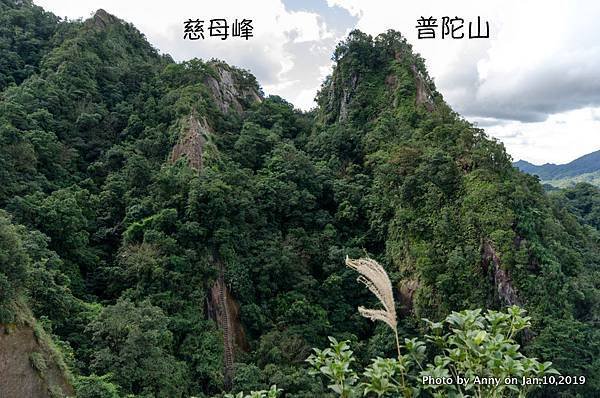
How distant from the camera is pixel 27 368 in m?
11.3

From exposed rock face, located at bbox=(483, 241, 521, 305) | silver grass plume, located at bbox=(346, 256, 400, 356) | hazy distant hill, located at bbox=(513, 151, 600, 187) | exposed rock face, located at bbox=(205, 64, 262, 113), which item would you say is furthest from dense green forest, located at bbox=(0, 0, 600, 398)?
hazy distant hill, located at bbox=(513, 151, 600, 187)

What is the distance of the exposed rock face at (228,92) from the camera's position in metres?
32.2

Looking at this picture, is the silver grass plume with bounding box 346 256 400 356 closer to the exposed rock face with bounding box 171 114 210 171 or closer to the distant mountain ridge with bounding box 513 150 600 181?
the exposed rock face with bounding box 171 114 210 171

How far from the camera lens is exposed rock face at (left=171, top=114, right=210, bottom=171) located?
76.6 ft

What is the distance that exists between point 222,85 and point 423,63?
14.6m

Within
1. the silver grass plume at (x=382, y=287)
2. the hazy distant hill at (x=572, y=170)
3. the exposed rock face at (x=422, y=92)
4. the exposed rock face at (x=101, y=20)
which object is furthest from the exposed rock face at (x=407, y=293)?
the hazy distant hill at (x=572, y=170)

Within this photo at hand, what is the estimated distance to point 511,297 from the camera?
17.1 metres

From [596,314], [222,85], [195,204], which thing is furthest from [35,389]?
[222,85]

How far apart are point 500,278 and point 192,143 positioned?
1616 centimetres

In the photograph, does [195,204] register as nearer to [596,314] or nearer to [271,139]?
[271,139]

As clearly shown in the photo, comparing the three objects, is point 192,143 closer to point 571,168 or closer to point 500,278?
point 500,278

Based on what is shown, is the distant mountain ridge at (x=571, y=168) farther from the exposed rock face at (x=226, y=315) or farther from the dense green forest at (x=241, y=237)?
the exposed rock face at (x=226, y=315)

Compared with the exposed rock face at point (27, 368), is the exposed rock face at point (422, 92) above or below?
above

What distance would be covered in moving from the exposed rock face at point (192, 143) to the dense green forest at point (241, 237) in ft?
0.39
